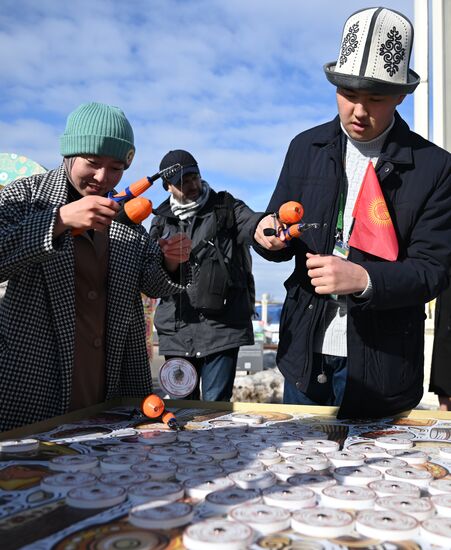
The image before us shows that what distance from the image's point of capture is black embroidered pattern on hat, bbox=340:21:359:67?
180cm

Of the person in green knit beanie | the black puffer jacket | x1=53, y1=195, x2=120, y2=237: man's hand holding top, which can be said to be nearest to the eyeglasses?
the black puffer jacket

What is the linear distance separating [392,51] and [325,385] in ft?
3.50

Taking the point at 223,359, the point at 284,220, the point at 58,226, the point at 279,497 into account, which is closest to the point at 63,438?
the point at 58,226

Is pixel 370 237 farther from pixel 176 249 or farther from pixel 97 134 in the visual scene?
pixel 97 134

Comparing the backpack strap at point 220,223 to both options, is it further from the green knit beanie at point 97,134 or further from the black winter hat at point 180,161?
the green knit beanie at point 97,134

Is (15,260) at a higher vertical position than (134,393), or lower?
higher

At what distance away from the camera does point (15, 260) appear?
5.10ft

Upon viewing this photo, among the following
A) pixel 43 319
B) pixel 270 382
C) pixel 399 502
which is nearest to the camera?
pixel 399 502

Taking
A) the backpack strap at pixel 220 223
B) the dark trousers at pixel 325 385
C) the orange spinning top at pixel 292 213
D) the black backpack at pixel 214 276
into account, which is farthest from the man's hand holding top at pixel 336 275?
the backpack strap at pixel 220 223

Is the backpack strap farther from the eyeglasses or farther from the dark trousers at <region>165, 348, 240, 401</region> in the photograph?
the dark trousers at <region>165, 348, 240, 401</region>

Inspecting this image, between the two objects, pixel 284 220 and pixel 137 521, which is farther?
pixel 284 220

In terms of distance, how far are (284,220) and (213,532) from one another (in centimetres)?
107

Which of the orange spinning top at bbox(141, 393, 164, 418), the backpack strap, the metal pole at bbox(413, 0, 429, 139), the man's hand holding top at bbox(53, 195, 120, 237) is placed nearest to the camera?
the man's hand holding top at bbox(53, 195, 120, 237)

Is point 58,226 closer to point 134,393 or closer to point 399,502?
point 134,393
